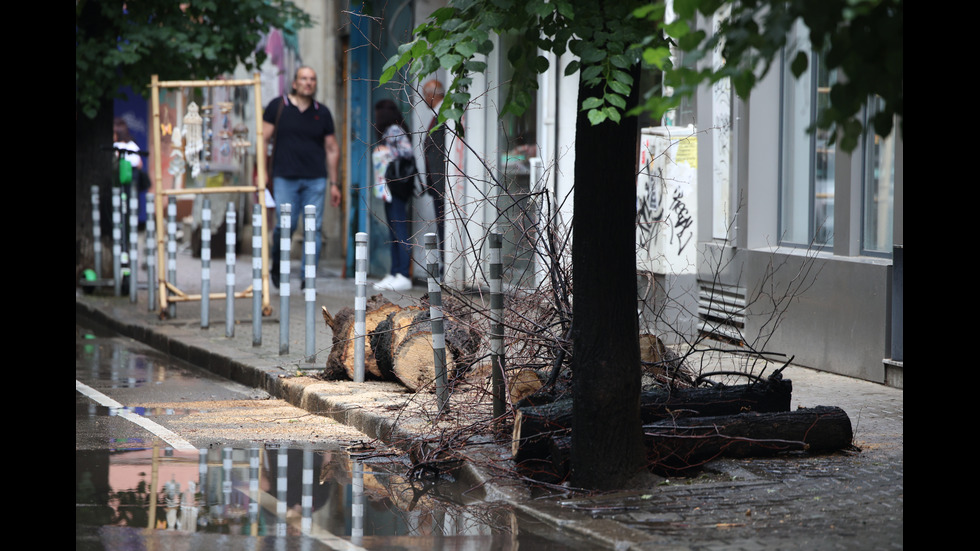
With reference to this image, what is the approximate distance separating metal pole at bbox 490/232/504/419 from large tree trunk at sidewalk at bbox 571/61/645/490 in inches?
47.6

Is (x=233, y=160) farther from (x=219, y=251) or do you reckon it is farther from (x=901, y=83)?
(x=901, y=83)

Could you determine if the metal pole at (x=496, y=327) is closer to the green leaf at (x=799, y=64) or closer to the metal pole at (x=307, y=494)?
the metal pole at (x=307, y=494)

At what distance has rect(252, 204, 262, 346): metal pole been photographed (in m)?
11.2

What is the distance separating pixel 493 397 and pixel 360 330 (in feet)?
7.60

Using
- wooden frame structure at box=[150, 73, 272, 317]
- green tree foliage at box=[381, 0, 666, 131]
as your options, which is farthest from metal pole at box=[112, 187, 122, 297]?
green tree foliage at box=[381, 0, 666, 131]

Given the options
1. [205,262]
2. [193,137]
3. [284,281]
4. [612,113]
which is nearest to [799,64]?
[612,113]

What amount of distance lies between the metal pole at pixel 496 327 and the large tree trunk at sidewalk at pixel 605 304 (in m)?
1.21

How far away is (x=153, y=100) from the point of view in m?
12.9

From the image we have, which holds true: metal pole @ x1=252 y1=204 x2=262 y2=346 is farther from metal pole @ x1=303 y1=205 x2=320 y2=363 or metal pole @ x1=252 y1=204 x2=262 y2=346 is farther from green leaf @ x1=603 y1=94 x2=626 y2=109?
green leaf @ x1=603 y1=94 x2=626 y2=109

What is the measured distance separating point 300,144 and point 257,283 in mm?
3829

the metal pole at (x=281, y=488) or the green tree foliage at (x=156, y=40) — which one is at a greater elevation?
the green tree foliage at (x=156, y=40)

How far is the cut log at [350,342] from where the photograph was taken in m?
9.23

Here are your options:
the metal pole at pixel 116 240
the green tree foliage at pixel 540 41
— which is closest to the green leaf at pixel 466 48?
the green tree foliage at pixel 540 41
